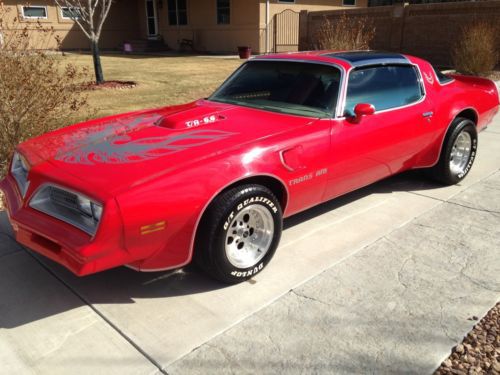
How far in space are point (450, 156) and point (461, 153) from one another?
0.39 meters

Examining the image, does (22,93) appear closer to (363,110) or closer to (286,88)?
(286,88)

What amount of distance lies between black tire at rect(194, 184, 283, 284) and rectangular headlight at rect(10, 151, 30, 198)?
3.99 ft

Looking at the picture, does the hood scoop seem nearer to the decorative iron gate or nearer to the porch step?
the decorative iron gate

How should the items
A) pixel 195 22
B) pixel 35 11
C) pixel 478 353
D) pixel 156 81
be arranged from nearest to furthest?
pixel 478 353, pixel 156 81, pixel 35 11, pixel 195 22

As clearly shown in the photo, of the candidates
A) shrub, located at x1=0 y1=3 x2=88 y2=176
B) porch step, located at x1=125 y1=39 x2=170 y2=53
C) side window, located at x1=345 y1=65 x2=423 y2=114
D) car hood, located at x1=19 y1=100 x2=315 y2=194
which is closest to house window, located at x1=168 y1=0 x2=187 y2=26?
porch step, located at x1=125 y1=39 x2=170 y2=53

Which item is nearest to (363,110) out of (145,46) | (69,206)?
(69,206)

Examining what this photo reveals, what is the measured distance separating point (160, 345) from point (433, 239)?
243 centimetres

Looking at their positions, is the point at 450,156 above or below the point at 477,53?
below

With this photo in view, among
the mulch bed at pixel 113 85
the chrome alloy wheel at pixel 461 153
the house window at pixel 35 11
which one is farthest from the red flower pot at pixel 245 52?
the chrome alloy wheel at pixel 461 153

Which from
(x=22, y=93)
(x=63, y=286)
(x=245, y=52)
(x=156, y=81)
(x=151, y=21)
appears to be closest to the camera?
(x=63, y=286)

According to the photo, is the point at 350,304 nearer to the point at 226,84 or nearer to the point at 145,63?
the point at 226,84

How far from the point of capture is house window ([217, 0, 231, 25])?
863 inches

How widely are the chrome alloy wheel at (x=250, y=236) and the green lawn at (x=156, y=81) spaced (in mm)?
4318

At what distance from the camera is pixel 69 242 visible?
8.64 ft
